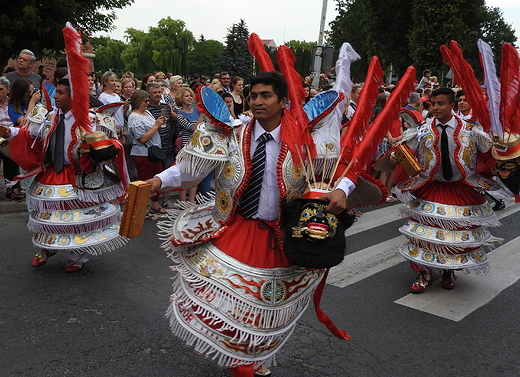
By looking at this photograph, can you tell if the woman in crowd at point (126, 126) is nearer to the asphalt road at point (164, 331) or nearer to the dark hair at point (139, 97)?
the dark hair at point (139, 97)

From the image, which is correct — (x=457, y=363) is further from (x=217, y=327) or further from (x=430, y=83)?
(x=430, y=83)

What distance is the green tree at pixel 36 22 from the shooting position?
14297 millimetres

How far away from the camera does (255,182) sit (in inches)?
118

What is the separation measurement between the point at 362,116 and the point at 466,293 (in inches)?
120

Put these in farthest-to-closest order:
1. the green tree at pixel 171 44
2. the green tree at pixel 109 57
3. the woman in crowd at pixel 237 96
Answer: the green tree at pixel 109 57 < the green tree at pixel 171 44 < the woman in crowd at pixel 237 96

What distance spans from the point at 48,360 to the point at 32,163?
216 centimetres

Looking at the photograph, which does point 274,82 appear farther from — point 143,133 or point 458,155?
point 143,133

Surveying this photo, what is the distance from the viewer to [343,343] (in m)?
3.96

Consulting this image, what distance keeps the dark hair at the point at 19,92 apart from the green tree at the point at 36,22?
7.77 metres

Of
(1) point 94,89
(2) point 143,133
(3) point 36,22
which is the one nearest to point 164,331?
(2) point 143,133

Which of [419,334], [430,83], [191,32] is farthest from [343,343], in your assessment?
[191,32]

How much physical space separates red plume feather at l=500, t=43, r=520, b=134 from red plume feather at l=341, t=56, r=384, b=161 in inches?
69.8

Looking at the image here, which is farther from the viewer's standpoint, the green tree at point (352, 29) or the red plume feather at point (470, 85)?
the green tree at point (352, 29)

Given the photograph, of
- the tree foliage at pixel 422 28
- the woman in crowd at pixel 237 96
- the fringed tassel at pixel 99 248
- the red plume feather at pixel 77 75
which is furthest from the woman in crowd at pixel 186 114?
the tree foliage at pixel 422 28
